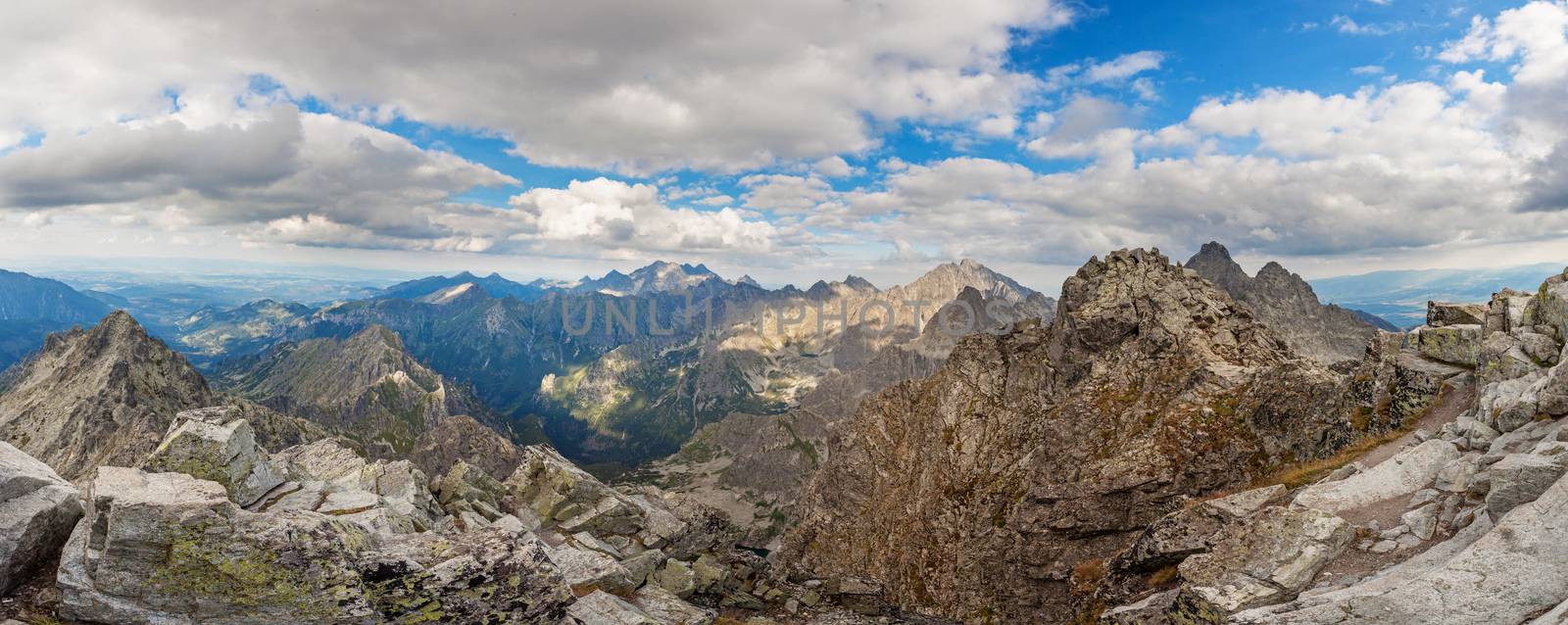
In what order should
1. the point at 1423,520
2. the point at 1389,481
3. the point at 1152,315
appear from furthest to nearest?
1. the point at 1152,315
2. the point at 1389,481
3. the point at 1423,520

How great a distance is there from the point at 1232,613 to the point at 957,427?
74918mm

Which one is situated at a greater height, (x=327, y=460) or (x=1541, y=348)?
(x=1541, y=348)

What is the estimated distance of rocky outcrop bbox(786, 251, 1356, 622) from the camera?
49.8 meters

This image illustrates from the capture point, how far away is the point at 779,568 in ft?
166

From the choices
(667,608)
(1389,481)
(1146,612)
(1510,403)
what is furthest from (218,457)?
(1510,403)

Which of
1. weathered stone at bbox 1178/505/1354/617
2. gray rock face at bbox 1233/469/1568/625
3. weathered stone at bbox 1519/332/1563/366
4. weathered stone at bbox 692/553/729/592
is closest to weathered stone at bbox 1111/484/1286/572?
weathered stone at bbox 1178/505/1354/617

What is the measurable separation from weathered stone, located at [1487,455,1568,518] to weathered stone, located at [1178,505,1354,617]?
438cm

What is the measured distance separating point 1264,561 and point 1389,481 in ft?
27.3

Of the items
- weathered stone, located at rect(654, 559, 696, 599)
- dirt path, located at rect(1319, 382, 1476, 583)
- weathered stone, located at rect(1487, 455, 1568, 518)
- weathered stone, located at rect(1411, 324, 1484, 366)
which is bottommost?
weathered stone, located at rect(654, 559, 696, 599)

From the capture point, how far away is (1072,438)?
6531cm

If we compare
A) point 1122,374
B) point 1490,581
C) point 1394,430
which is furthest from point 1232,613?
point 1122,374

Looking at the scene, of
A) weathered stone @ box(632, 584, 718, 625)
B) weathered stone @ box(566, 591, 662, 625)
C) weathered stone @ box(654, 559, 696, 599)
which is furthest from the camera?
weathered stone @ box(654, 559, 696, 599)

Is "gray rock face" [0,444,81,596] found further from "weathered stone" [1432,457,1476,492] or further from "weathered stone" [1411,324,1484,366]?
"weathered stone" [1411,324,1484,366]

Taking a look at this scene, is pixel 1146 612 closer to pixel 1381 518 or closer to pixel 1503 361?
pixel 1381 518
